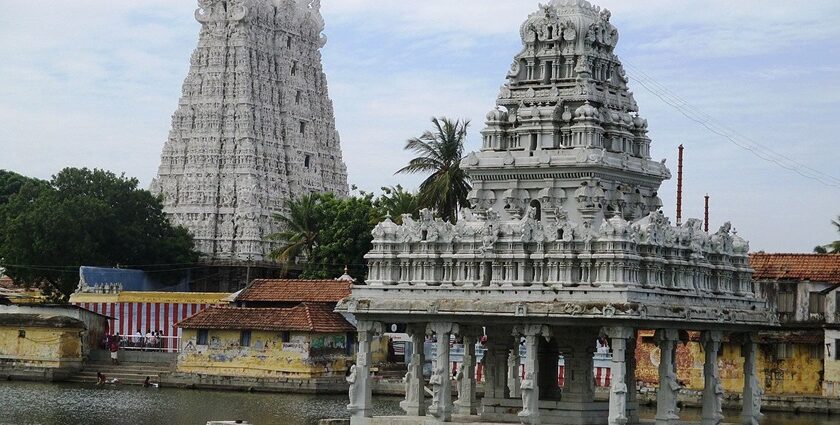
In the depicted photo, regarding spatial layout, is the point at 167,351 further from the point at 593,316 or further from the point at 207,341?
the point at 593,316

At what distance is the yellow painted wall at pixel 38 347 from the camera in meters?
62.2

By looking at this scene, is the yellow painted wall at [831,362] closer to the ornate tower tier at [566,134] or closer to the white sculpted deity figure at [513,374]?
the white sculpted deity figure at [513,374]

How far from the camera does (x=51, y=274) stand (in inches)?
3196

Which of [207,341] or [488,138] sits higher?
[488,138]

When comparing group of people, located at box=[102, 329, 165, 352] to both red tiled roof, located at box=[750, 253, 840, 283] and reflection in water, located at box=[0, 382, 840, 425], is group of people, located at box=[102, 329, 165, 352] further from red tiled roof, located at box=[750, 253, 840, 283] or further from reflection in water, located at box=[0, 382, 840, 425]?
red tiled roof, located at box=[750, 253, 840, 283]

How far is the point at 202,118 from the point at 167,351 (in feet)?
77.1

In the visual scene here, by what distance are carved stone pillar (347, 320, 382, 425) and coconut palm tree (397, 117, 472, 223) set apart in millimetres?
22559

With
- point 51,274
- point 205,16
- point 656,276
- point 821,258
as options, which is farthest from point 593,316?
point 205,16

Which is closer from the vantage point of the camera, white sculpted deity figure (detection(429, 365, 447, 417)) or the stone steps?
white sculpted deity figure (detection(429, 365, 447, 417))

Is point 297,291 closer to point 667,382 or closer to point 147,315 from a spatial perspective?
point 147,315

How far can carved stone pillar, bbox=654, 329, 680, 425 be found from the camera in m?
35.8

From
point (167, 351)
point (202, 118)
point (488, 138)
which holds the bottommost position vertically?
point (167, 351)

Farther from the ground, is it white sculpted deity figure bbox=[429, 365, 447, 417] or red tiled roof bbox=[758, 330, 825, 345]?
red tiled roof bbox=[758, 330, 825, 345]

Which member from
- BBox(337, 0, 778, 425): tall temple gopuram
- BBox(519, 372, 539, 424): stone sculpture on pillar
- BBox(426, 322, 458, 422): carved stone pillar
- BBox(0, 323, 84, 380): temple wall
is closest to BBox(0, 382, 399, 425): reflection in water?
BBox(0, 323, 84, 380): temple wall
